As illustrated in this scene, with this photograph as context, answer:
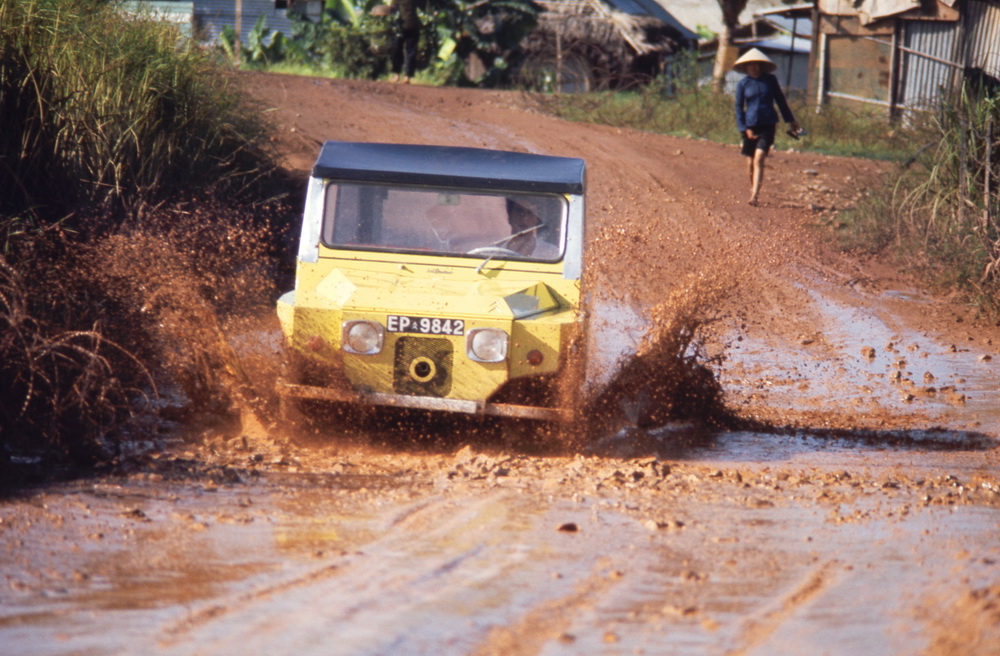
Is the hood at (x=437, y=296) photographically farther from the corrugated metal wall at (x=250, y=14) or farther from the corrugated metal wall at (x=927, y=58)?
the corrugated metal wall at (x=250, y=14)

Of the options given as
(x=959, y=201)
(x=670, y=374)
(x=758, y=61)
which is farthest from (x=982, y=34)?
(x=670, y=374)

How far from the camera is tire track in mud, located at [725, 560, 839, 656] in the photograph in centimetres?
321

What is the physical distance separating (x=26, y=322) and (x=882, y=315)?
25.2ft

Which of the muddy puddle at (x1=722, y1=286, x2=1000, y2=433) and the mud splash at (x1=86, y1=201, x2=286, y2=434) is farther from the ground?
the mud splash at (x1=86, y1=201, x2=286, y2=434)

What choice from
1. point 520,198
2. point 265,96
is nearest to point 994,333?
point 520,198

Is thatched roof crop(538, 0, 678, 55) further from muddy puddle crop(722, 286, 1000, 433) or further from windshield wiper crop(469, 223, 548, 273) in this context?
windshield wiper crop(469, 223, 548, 273)

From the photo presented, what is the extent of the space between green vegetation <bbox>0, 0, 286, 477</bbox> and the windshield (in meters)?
1.08

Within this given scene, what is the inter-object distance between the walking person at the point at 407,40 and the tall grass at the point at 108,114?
8765 millimetres

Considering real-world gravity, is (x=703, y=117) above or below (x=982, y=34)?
below

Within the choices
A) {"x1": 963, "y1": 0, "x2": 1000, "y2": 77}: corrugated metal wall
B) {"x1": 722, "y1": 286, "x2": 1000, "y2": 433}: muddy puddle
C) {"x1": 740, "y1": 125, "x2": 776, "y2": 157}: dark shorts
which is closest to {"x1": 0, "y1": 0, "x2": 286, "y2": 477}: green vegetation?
{"x1": 722, "y1": 286, "x2": 1000, "y2": 433}: muddy puddle

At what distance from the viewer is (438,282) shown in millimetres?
5914

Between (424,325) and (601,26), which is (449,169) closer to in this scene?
(424,325)

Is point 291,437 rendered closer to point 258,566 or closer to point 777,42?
point 258,566

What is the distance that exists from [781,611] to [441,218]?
338cm
